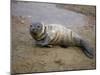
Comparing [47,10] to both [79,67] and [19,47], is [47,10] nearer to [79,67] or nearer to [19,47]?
[19,47]

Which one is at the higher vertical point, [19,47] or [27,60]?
[19,47]

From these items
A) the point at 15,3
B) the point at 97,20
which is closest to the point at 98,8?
the point at 97,20

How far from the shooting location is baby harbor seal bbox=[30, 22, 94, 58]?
267 cm

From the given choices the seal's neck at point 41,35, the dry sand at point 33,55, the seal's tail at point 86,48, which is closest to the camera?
the dry sand at point 33,55

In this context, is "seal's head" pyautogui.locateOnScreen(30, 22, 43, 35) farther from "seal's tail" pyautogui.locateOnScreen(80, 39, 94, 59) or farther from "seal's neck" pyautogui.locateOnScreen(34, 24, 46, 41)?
"seal's tail" pyautogui.locateOnScreen(80, 39, 94, 59)

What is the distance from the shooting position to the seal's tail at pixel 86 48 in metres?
2.90

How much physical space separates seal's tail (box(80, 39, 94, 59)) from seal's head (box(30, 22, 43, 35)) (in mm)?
681

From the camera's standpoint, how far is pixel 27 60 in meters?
2.62

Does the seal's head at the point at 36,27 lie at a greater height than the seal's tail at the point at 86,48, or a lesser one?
greater

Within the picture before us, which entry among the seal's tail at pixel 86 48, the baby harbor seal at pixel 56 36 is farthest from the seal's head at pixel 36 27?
the seal's tail at pixel 86 48

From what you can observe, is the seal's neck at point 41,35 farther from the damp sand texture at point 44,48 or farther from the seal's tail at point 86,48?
the seal's tail at point 86,48

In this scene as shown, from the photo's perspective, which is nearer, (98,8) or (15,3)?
(15,3)

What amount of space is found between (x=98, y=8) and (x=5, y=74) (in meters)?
1.76

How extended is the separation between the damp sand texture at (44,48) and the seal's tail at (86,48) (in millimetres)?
57
